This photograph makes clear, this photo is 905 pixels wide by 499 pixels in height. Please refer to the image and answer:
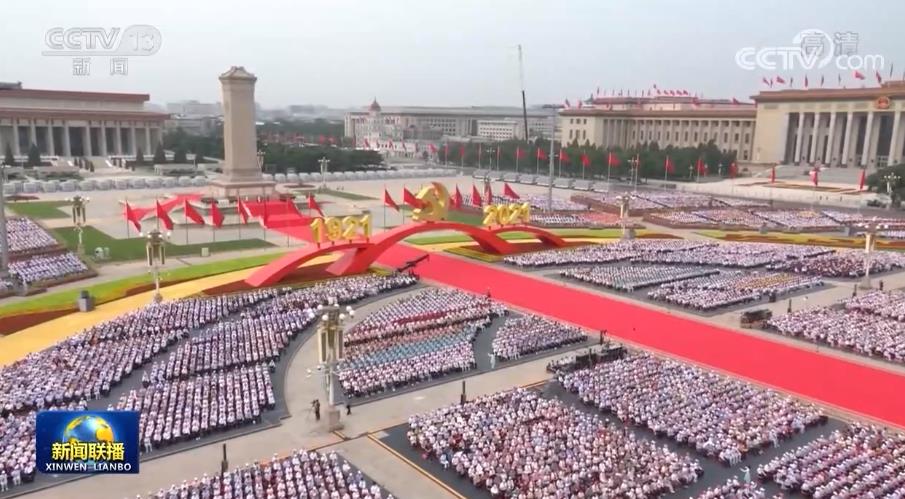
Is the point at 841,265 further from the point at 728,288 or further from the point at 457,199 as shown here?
the point at 457,199

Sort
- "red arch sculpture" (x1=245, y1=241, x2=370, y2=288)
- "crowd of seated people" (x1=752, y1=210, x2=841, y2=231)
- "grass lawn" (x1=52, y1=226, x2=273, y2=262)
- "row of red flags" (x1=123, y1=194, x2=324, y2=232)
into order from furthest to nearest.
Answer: "crowd of seated people" (x1=752, y1=210, x2=841, y2=231) → "grass lawn" (x1=52, y1=226, x2=273, y2=262) → "row of red flags" (x1=123, y1=194, x2=324, y2=232) → "red arch sculpture" (x1=245, y1=241, x2=370, y2=288)

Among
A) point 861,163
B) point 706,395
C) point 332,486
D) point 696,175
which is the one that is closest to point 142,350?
point 332,486

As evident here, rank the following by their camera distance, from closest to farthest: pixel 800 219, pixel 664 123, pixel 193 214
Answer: pixel 193 214 → pixel 800 219 → pixel 664 123

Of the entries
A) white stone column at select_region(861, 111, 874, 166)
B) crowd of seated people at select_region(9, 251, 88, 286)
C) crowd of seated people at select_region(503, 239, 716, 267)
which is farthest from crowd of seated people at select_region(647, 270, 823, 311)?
white stone column at select_region(861, 111, 874, 166)

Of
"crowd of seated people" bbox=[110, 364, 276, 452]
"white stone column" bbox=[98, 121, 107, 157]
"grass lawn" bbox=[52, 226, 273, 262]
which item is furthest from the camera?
"white stone column" bbox=[98, 121, 107, 157]

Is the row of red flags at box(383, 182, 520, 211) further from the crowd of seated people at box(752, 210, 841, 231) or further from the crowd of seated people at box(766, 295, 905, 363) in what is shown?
the crowd of seated people at box(752, 210, 841, 231)

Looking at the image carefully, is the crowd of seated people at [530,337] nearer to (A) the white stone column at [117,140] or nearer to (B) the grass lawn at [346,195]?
(B) the grass lawn at [346,195]

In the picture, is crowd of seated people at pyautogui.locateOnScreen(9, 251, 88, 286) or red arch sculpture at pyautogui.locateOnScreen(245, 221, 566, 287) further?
A: crowd of seated people at pyautogui.locateOnScreen(9, 251, 88, 286)

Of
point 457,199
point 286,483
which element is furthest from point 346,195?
point 286,483
